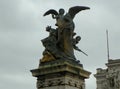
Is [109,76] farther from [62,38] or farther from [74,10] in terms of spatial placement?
[62,38]

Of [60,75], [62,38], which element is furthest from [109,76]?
[60,75]

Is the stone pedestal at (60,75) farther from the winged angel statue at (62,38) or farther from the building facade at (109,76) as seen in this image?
the building facade at (109,76)

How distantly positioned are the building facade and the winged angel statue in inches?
1869

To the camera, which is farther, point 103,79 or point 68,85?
point 103,79

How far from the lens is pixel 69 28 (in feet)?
42.4

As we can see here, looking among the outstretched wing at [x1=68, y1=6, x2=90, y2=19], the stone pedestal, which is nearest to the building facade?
the outstretched wing at [x1=68, y1=6, x2=90, y2=19]

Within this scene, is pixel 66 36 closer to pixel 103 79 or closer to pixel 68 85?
pixel 68 85

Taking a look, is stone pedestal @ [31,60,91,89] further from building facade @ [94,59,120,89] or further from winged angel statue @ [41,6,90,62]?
building facade @ [94,59,120,89]

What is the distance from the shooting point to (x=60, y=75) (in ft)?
40.1

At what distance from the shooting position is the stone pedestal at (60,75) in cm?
1211

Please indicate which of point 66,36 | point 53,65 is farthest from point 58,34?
point 53,65

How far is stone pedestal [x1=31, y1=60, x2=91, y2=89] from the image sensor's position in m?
12.1

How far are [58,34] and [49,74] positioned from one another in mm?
1376

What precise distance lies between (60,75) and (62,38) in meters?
1.31
